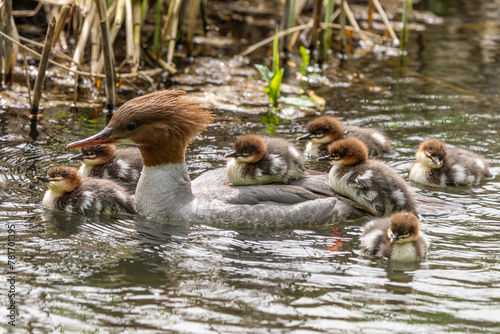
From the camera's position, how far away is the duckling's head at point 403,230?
17.3ft

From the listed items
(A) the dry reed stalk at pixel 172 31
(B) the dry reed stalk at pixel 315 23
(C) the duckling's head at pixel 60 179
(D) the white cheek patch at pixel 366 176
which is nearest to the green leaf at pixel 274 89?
(A) the dry reed stalk at pixel 172 31

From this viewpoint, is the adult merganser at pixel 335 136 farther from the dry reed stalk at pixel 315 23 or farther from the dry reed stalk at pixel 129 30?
the dry reed stalk at pixel 315 23

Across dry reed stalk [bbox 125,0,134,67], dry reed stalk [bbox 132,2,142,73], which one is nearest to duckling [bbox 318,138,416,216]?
dry reed stalk [bbox 125,0,134,67]

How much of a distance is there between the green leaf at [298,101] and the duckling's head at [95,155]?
3413mm

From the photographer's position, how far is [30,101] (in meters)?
8.59

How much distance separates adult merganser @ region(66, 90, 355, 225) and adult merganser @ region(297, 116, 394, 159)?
1565 mm

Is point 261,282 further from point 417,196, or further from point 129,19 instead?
Answer: point 129,19

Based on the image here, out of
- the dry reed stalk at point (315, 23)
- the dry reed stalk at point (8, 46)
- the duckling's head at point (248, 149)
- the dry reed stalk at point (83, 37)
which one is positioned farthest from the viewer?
the dry reed stalk at point (315, 23)

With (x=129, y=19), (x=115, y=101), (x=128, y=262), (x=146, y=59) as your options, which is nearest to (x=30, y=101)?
(x=115, y=101)

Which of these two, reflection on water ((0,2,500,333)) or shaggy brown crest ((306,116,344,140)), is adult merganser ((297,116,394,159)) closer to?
shaggy brown crest ((306,116,344,140))

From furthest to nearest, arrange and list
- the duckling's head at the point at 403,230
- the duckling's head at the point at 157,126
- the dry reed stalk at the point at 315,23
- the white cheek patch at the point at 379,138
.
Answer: the dry reed stalk at the point at 315,23 → the white cheek patch at the point at 379,138 → the duckling's head at the point at 157,126 → the duckling's head at the point at 403,230

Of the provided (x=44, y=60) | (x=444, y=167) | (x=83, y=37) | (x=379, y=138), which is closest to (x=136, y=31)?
(x=83, y=37)

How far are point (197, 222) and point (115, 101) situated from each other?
3445 mm

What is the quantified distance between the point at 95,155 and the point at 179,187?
1.12 m
